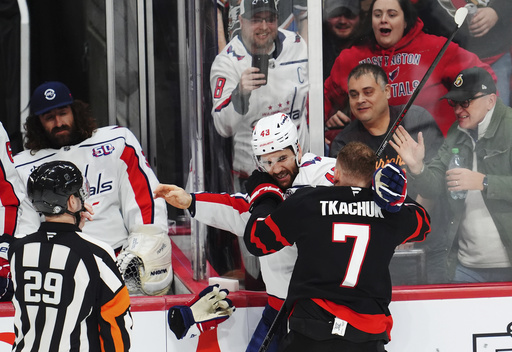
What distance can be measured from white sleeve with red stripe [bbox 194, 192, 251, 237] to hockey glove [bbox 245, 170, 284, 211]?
0.19 m

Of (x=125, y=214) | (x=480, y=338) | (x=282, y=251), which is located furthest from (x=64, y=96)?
(x=480, y=338)

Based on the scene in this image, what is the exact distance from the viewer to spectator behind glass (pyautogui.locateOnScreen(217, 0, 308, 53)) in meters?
2.94

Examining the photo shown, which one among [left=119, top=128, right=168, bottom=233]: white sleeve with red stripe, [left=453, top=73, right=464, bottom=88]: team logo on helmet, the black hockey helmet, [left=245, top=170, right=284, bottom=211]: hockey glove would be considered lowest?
[left=119, top=128, right=168, bottom=233]: white sleeve with red stripe

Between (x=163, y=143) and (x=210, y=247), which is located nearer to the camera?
(x=210, y=247)

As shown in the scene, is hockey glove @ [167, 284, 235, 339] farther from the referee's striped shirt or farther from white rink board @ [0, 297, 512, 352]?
the referee's striped shirt

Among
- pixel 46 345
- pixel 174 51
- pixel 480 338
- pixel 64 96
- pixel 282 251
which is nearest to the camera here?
pixel 46 345

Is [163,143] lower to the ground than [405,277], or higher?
higher

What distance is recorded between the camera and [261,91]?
2955mm

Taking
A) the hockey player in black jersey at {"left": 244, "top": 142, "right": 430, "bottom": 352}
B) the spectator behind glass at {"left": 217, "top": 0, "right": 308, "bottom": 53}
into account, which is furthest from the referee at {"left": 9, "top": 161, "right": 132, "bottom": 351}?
the spectator behind glass at {"left": 217, "top": 0, "right": 308, "bottom": 53}

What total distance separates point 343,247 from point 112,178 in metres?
1.51

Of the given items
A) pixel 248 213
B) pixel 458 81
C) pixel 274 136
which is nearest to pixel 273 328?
pixel 248 213

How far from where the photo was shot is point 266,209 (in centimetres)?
256

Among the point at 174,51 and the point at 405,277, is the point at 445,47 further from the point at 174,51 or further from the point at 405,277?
the point at 174,51

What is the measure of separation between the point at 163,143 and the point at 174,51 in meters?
0.52
